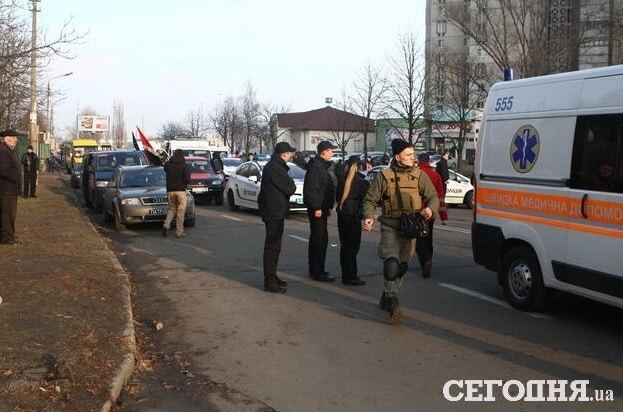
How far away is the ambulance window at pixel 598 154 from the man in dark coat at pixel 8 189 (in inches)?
345

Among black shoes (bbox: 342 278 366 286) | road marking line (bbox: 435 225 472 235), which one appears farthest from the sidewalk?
road marking line (bbox: 435 225 472 235)

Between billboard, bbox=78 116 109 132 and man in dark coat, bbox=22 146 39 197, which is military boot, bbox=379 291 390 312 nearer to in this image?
man in dark coat, bbox=22 146 39 197

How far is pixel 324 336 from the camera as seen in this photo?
6465 mm

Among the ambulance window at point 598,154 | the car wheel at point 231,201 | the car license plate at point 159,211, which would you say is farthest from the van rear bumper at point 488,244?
the car wheel at point 231,201

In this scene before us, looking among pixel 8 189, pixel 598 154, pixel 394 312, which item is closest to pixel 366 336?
pixel 394 312

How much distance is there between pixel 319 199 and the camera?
9086mm

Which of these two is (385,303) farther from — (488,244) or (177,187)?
(177,187)

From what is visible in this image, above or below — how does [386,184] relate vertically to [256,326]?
above

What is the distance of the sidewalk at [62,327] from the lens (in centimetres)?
463

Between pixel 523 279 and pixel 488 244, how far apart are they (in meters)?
0.63

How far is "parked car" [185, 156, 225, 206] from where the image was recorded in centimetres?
2261

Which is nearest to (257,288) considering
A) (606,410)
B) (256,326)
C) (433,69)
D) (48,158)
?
(256,326)

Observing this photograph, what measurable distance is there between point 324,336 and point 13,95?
51.7ft

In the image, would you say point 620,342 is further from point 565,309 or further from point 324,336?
point 324,336
